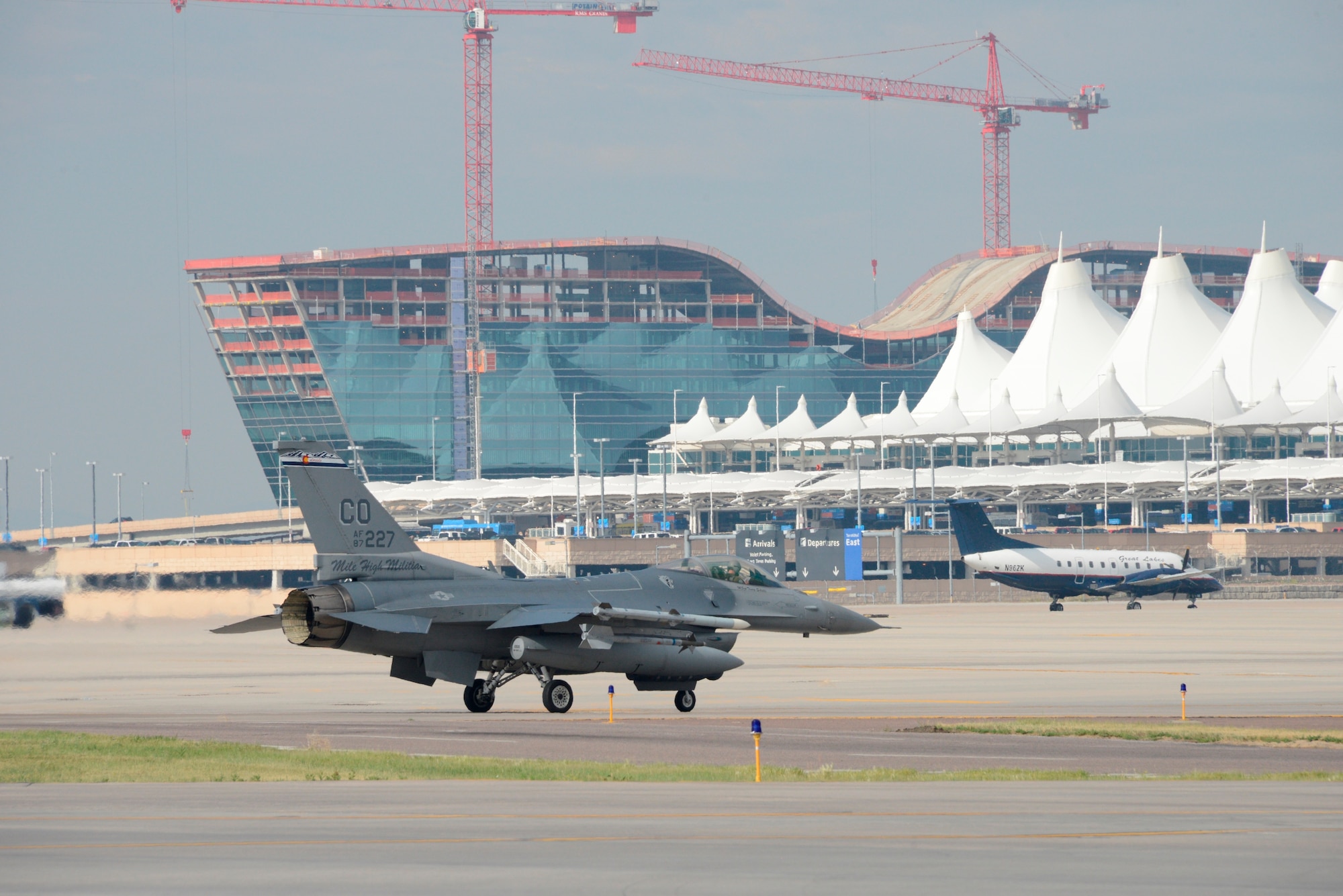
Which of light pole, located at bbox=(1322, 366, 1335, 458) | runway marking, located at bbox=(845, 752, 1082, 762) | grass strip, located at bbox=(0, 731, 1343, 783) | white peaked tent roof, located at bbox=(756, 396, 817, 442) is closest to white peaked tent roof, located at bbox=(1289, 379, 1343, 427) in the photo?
light pole, located at bbox=(1322, 366, 1335, 458)

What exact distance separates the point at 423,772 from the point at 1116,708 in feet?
54.1

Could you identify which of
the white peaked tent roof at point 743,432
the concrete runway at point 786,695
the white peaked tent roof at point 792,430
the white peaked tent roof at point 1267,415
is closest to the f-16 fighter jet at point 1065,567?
the concrete runway at point 786,695

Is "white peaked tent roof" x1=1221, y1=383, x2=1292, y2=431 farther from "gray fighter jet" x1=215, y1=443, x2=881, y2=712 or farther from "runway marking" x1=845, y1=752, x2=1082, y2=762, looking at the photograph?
"runway marking" x1=845, y1=752, x2=1082, y2=762

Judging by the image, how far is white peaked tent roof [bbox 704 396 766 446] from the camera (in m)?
168

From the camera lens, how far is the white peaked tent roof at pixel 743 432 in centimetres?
16850

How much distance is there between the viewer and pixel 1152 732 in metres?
25.6

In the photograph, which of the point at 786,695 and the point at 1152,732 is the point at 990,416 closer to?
the point at 786,695

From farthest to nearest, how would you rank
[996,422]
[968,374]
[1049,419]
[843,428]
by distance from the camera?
[968,374] < [843,428] < [996,422] < [1049,419]

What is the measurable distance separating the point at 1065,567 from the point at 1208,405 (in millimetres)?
63355

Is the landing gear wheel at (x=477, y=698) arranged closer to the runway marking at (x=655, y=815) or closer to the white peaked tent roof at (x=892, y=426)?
the runway marking at (x=655, y=815)

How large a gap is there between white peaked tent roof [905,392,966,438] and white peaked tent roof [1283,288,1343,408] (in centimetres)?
2833

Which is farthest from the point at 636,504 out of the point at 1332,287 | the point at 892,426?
the point at 1332,287

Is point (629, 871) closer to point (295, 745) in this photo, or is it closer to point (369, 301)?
point (295, 745)

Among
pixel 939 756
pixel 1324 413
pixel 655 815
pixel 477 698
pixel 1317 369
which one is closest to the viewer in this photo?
pixel 655 815
